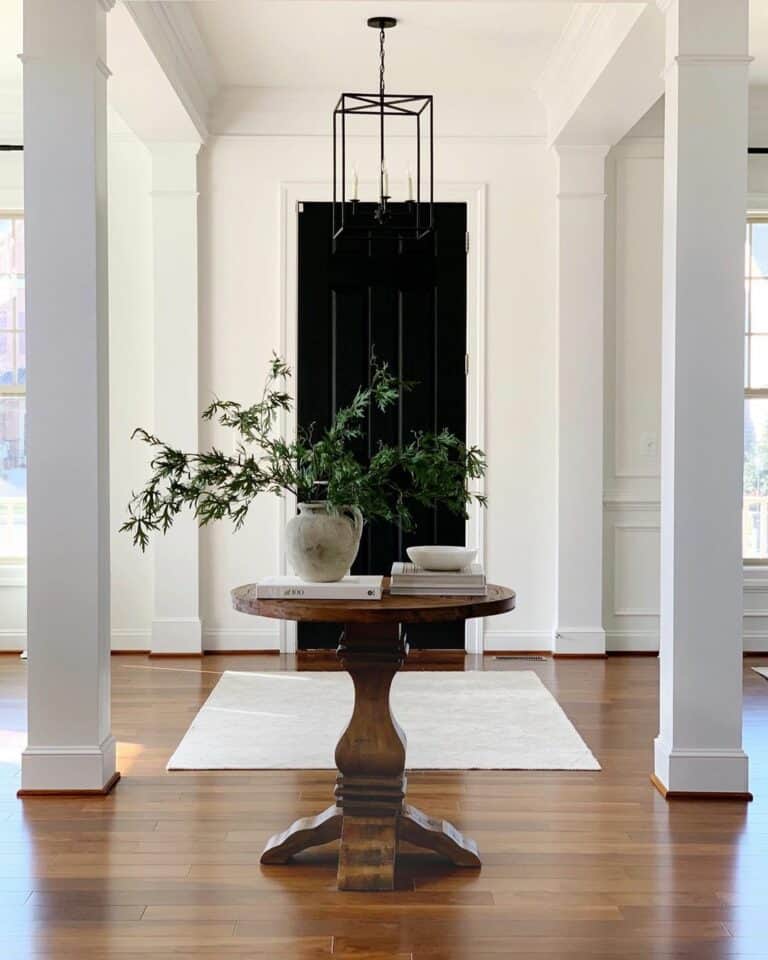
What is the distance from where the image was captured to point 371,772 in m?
3.44

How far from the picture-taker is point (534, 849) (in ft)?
12.1

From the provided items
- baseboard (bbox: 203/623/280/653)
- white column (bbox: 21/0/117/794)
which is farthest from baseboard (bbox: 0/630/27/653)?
white column (bbox: 21/0/117/794)

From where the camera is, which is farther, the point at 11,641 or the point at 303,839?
the point at 11,641

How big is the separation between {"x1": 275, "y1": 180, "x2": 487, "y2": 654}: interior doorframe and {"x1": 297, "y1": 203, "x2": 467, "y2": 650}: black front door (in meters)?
0.04

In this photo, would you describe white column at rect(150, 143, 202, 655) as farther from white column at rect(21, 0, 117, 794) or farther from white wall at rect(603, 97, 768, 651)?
white column at rect(21, 0, 117, 794)

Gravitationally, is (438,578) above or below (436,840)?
above

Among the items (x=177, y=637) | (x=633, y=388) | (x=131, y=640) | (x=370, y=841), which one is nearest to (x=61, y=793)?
(x=370, y=841)

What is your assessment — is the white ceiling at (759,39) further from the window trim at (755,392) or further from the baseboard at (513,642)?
the baseboard at (513,642)

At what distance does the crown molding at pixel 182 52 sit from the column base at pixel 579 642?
359 centimetres

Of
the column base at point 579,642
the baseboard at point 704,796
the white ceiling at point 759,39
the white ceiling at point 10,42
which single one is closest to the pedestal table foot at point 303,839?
the baseboard at point 704,796

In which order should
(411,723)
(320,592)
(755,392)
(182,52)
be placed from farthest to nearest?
1. (755,392)
2. (182,52)
3. (411,723)
4. (320,592)

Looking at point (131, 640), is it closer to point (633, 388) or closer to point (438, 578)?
point (633, 388)

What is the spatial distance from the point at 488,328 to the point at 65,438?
11.4 feet

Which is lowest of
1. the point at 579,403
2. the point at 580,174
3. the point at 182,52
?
the point at 579,403
